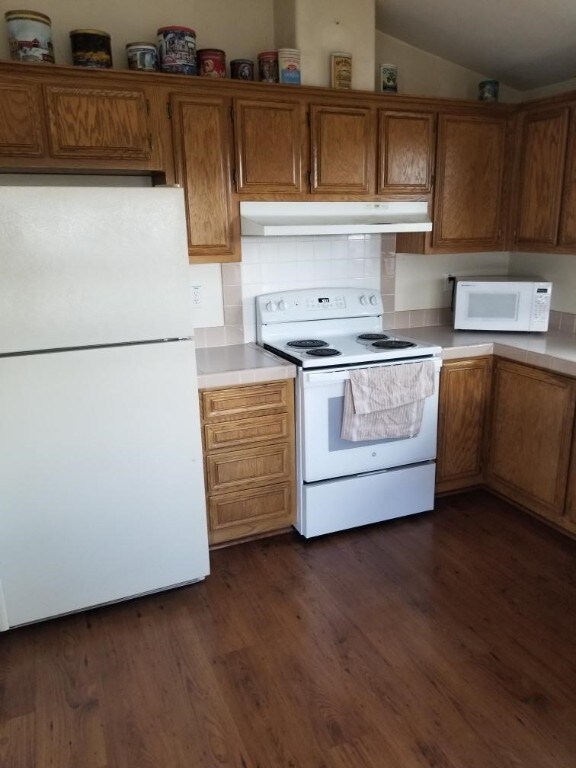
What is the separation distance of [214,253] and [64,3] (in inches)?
50.2

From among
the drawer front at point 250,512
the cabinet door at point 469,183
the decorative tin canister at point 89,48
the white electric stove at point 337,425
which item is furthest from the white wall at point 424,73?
the drawer front at point 250,512

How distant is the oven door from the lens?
2.74 m

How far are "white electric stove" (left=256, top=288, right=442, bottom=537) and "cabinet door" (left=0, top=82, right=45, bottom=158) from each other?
1.31 meters

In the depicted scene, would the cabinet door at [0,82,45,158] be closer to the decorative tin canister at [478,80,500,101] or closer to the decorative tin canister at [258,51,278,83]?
the decorative tin canister at [258,51,278,83]

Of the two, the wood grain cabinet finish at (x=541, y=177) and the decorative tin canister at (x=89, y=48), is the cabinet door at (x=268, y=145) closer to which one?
the decorative tin canister at (x=89, y=48)

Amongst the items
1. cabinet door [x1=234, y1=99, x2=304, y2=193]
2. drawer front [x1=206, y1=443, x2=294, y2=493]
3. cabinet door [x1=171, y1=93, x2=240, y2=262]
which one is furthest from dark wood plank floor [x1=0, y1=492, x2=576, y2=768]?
cabinet door [x1=234, y1=99, x2=304, y2=193]

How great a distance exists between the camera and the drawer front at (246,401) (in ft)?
8.70

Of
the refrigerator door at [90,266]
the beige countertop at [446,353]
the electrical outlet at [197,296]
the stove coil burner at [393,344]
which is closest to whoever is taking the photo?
the refrigerator door at [90,266]

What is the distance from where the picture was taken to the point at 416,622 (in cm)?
232

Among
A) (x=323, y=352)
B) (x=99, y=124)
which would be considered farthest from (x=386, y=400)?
(x=99, y=124)

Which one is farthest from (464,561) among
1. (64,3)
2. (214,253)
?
(64,3)

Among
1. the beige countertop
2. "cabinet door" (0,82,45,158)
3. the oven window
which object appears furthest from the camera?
the oven window

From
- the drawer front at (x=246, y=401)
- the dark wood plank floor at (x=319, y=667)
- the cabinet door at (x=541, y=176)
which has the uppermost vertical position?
the cabinet door at (x=541, y=176)

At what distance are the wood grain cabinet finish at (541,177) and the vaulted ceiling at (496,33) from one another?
0.90 feet
